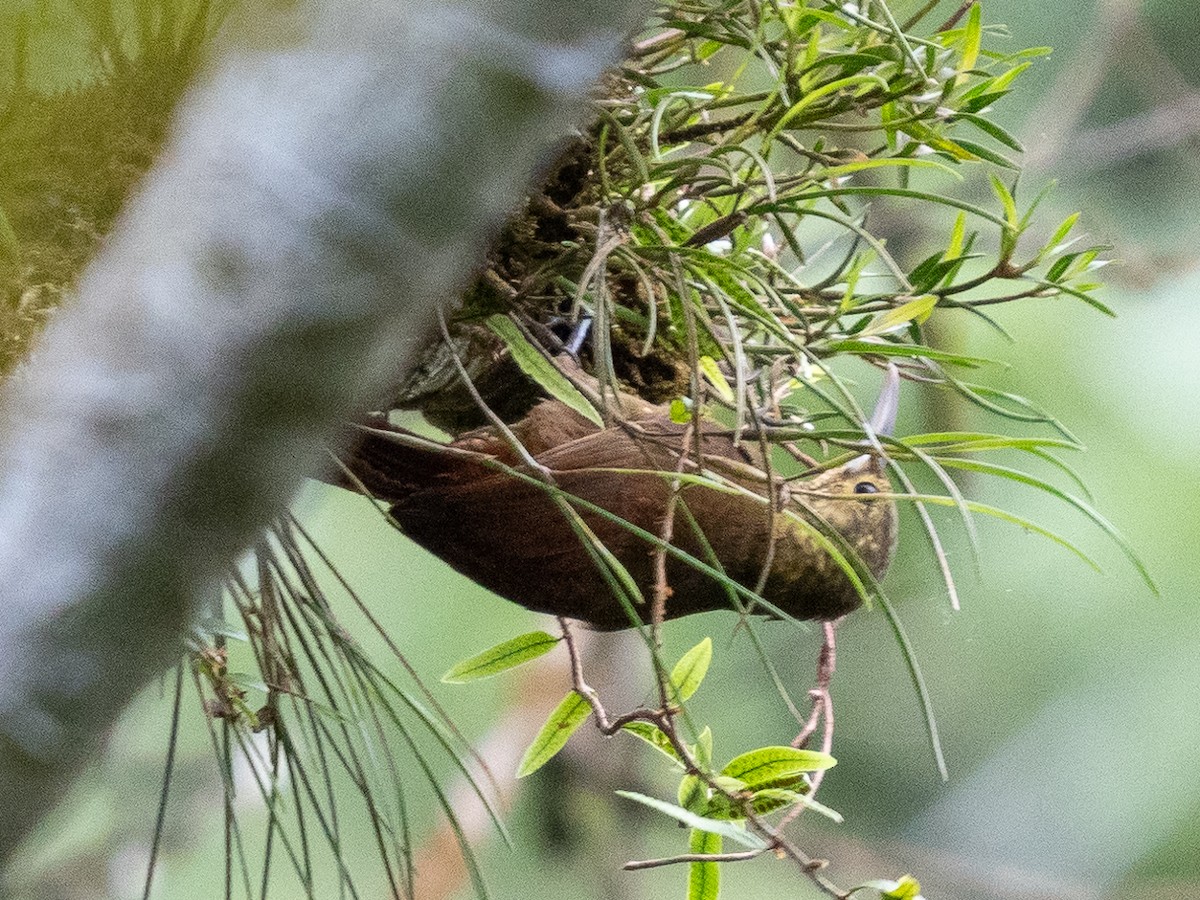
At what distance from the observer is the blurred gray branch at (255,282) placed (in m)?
0.22

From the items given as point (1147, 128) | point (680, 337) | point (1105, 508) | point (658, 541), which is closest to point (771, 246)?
point (680, 337)

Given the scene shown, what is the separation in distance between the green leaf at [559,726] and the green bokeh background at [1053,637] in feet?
1.79

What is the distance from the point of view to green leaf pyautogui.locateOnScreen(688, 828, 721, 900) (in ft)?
1.57

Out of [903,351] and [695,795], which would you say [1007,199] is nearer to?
[903,351]

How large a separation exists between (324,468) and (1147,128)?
109 centimetres

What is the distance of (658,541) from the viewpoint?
42cm

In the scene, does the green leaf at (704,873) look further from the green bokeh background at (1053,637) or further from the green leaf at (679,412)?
the green bokeh background at (1053,637)

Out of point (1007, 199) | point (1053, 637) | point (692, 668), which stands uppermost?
point (1007, 199)

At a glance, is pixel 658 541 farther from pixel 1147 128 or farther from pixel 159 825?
pixel 1147 128

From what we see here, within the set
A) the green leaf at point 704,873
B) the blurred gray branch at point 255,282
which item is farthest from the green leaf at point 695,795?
the blurred gray branch at point 255,282

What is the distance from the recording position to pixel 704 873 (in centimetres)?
48

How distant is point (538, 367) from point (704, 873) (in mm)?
227

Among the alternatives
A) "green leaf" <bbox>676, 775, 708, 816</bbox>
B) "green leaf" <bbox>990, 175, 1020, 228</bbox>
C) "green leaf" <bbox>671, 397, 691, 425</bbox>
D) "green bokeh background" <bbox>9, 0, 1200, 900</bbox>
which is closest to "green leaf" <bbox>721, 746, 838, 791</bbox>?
"green leaf" <bbox>676, 775, 708, 816</bbox>

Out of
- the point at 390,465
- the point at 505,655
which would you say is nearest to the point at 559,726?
the point at 505,655
